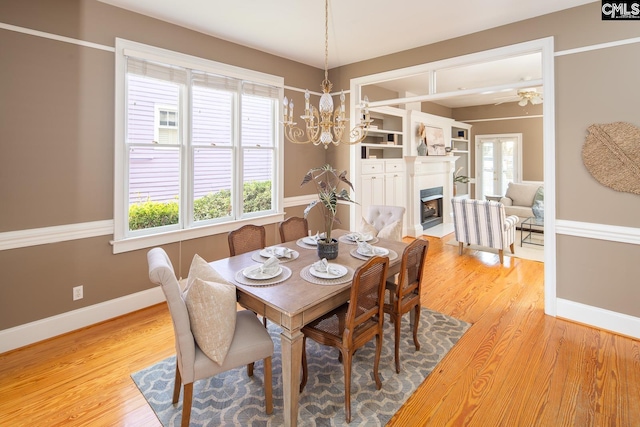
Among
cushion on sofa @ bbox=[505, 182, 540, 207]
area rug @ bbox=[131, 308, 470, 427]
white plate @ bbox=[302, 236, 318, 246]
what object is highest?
cushion on sofa @ bbox=[505, 182, 540, 207]

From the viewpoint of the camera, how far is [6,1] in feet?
8.11

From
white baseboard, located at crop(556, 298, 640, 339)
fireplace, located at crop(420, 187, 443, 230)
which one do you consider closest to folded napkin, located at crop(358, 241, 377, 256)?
white baseboard, located at crop(556, 298, 640, 339)

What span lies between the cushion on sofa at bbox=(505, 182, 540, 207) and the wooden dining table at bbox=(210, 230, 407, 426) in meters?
5.91

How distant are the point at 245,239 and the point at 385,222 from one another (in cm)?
155

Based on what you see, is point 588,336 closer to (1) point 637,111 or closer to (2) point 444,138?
(1) point 637,111

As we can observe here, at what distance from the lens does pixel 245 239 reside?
2.93m

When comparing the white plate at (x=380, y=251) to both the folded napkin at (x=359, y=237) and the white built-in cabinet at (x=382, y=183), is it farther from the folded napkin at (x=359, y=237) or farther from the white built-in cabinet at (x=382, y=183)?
the white built-in cabinet at (x=382, y=183)

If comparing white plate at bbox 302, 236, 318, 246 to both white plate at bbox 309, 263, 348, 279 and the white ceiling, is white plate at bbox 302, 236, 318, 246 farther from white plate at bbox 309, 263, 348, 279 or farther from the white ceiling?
the white ceiling

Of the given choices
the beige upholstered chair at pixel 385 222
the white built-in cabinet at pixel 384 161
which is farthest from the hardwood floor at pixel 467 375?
the white built-in cabinet at pixel 384 161

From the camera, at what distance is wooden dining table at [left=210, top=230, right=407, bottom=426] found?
1.74m

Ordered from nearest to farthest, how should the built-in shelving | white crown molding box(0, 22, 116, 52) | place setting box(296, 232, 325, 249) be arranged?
white crown molding box(0, 22, 116, 52), place setting box(296, 232, 325, 249), the built-in shelving

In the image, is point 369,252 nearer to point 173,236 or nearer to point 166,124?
point 173,236

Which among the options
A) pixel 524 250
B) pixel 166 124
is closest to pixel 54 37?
pixel 166 124

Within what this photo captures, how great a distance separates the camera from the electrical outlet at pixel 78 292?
2.92 metres
